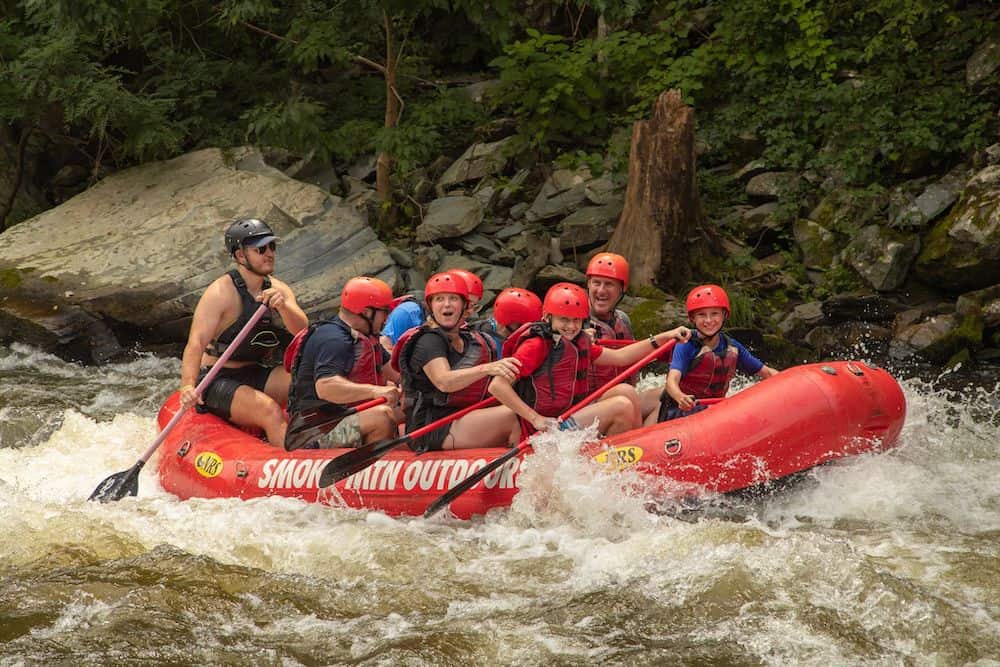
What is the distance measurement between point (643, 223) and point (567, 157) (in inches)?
75.5

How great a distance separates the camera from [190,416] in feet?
22.4

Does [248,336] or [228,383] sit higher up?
[248,336]

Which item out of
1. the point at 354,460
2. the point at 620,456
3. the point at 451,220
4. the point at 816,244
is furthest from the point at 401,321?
the point at 816,244

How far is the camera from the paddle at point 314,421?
6270 millimetres

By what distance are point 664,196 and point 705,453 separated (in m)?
5.43

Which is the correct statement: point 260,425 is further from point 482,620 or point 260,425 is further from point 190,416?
point 482,620

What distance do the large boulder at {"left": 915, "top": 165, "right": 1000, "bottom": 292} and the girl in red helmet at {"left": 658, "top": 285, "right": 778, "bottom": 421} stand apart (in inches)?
167

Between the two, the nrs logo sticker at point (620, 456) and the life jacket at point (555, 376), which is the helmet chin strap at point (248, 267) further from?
the nrs logo sticker at point (620, 456)

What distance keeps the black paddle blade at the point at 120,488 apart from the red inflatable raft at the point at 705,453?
464mm

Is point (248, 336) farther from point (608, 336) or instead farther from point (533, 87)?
point (533, 87)

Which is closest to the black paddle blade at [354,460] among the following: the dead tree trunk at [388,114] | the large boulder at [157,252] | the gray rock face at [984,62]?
the large boulder at [157,252]

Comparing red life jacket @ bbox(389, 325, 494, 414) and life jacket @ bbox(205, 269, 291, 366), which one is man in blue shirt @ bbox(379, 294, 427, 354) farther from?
red life jacket @ bbox(389, 325, 494, 414)

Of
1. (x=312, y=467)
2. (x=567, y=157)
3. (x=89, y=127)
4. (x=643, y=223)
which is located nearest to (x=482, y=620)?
(x=312, y=467)

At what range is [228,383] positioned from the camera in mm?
6680
